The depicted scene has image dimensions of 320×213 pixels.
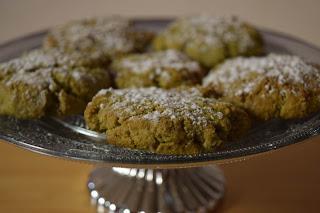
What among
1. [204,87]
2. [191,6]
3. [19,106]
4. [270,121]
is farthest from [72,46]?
[191,6]

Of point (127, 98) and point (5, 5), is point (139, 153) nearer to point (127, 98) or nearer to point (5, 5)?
point (127, 98)

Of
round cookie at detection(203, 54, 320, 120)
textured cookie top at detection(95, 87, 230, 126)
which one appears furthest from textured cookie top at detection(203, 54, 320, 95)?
textured cookie top at detection(95, 87, 230, 126)

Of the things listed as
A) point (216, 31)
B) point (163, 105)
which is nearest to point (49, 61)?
point (163, 105)

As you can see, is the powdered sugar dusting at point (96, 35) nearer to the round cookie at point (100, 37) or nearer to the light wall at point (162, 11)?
the round cookie at point (100, 37)

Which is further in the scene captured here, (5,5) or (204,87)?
(5,5)

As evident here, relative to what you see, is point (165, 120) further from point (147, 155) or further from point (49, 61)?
point (49, 61)
